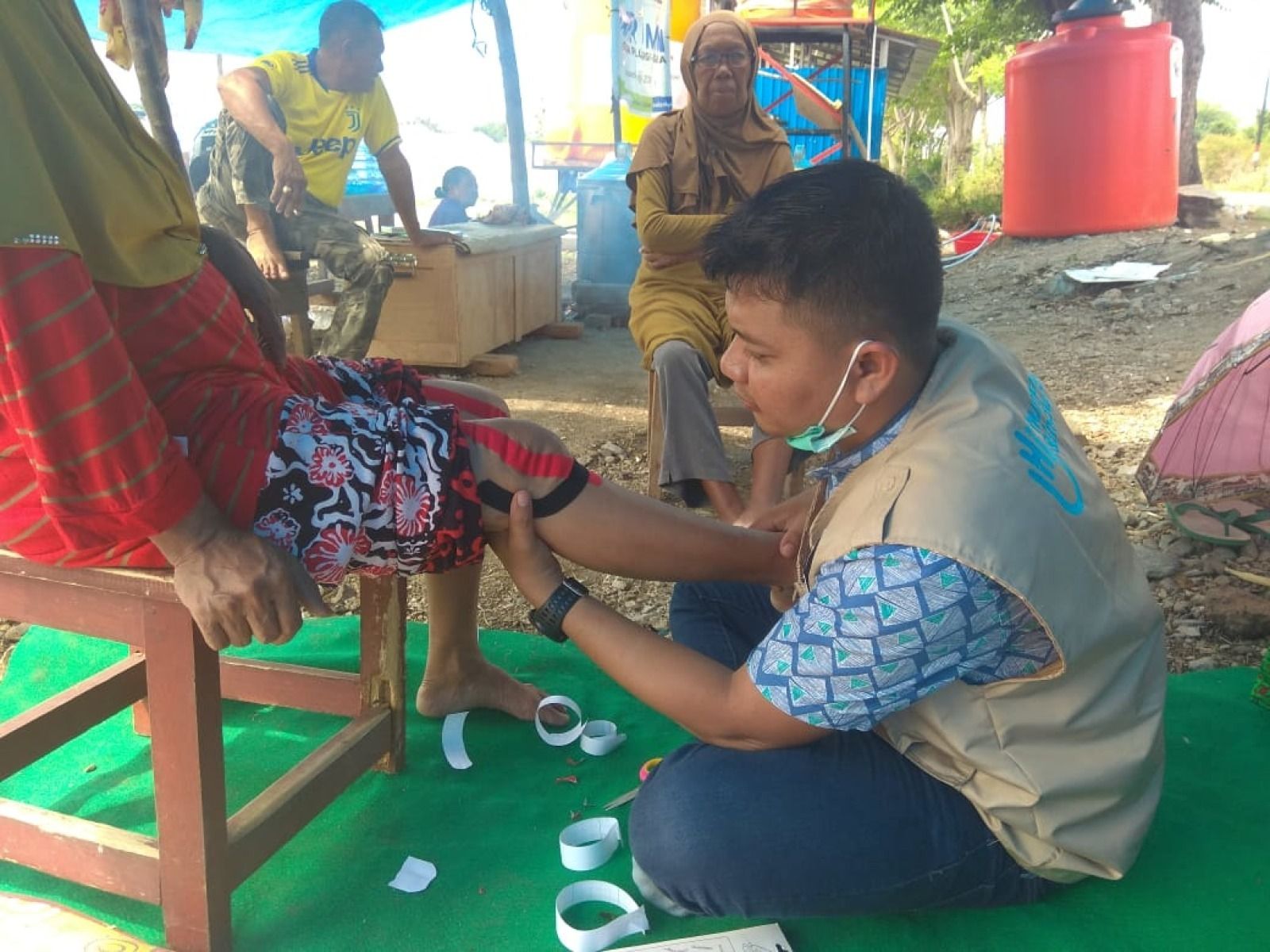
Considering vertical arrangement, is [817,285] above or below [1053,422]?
above

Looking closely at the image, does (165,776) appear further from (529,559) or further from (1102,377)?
(1102,377)

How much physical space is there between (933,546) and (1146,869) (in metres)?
0.93

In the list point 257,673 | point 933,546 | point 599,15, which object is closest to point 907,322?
point 933,546

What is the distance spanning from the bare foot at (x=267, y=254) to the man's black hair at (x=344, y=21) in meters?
1.00

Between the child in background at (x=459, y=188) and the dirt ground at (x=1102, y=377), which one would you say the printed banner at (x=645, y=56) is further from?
the dirt ground at (x=1102, y=377)

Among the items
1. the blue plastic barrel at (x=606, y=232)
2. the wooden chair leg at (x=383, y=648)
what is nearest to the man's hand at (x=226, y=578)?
the wooden chair leg at (x=383, y=648)

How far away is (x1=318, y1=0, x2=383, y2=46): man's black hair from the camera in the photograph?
4406 millimetres

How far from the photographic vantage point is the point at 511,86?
7773mm

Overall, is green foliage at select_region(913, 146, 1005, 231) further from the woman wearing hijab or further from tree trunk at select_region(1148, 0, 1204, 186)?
the woman wearing hijab

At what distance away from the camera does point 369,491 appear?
1.42 metres

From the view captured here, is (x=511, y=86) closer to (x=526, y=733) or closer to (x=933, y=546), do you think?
(x=526, y=733)

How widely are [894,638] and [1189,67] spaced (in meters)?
10.6

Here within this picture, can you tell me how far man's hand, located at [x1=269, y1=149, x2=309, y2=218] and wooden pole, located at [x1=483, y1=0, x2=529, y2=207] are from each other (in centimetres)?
335

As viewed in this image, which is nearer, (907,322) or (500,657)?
(907,322)
